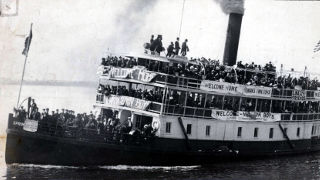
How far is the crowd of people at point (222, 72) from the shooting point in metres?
20.9

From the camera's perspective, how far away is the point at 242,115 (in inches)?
896

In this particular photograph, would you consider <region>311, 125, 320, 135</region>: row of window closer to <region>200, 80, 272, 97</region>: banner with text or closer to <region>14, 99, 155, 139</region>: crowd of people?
<region>200, 80, 272, 97</region>: banner with text

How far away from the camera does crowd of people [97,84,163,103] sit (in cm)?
2041

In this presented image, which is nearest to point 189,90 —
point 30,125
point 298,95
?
point 30,125

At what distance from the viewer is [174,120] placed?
2058 centimetres

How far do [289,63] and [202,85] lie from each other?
30.9ft

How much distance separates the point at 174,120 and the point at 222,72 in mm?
3428

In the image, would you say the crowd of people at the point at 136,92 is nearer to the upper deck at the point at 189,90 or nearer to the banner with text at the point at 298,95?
the upper deck at the point at 189,90

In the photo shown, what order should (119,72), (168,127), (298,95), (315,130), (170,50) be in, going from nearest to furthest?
(168,127) → (119,72) → (170,50) → (298,95) → (315,130)

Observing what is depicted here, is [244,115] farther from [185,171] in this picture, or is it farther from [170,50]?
[170,50]

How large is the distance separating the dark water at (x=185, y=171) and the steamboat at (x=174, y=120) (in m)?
0.34

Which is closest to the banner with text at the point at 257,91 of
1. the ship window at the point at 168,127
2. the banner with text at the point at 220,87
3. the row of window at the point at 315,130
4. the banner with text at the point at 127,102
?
the banner with text at the point at 220,87

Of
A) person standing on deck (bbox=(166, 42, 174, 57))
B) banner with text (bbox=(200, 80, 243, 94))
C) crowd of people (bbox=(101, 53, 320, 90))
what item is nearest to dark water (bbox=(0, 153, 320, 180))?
banner with text (bbox=(200, 80, 243, 94))

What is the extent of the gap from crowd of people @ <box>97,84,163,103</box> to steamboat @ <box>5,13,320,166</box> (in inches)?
1.7
